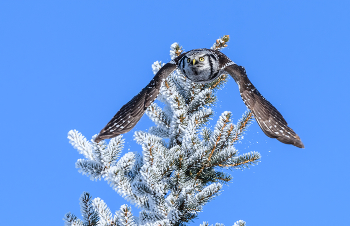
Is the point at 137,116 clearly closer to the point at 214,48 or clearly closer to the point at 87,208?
the point at 87,208

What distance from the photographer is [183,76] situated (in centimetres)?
462

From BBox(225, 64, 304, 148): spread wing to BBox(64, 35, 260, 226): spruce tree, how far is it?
0.90ft

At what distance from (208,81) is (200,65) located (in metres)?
0.45

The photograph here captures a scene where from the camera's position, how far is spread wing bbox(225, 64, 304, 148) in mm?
3700

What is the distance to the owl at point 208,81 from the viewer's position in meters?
3.86

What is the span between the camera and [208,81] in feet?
14.8

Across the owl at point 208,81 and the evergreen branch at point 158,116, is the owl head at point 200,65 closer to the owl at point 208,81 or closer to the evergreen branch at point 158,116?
the owl at point 208,81

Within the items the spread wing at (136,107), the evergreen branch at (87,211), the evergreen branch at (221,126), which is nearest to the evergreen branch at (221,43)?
the spread wing at (136,107)

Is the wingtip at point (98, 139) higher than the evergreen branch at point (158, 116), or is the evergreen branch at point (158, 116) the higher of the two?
the evergreen branch at point (158, 116)

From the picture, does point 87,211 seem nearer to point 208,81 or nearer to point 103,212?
point 103,212

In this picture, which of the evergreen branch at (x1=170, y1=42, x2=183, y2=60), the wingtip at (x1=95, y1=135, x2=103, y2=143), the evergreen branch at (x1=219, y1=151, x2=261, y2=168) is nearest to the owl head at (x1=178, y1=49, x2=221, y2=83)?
the evergreen branch at (x1=170, y1=42, x2=183, y2=60)

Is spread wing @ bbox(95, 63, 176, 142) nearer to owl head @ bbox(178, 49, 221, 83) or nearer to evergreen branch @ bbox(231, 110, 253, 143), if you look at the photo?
owl head @ bbox(178, 49, 221, 83)

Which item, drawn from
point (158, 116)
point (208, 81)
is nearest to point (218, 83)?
point (208, 81)

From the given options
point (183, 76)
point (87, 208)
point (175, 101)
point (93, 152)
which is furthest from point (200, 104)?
point (87, 208)
